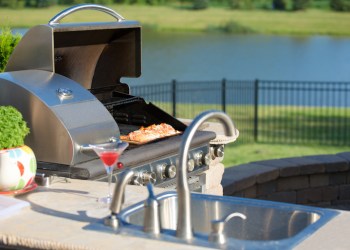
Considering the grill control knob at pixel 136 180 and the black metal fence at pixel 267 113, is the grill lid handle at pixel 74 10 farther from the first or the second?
the black metal fence at pixel 267 113

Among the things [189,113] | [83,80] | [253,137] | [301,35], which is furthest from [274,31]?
[83,80]

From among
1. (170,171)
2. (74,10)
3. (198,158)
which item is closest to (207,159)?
(198,158)

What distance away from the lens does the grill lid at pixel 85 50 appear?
4145 millimetres

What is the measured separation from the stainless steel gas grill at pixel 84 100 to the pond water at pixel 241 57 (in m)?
19.4

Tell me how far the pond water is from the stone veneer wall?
56.6 feet

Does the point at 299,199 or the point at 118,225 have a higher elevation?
the point at 118,225

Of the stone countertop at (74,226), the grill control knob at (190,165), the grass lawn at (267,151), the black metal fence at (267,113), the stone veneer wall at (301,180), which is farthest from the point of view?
the black metal fence at (267,113)

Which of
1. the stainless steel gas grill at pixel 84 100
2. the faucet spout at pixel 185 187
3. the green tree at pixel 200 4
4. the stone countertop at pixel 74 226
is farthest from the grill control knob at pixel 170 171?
the green tree at pixel 200 4

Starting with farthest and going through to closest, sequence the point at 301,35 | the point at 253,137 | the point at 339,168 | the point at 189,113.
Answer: the point at 301,35 < the point at 189,113 < the point at 253,137 < the point at 339,168

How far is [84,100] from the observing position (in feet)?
13.3

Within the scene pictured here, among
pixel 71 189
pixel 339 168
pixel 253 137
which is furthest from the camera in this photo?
pixel 253 137

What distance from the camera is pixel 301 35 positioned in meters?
39.0

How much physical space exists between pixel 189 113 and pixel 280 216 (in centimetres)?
1332

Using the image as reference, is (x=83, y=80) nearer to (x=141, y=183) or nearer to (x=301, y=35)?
(x=141, y=183)
